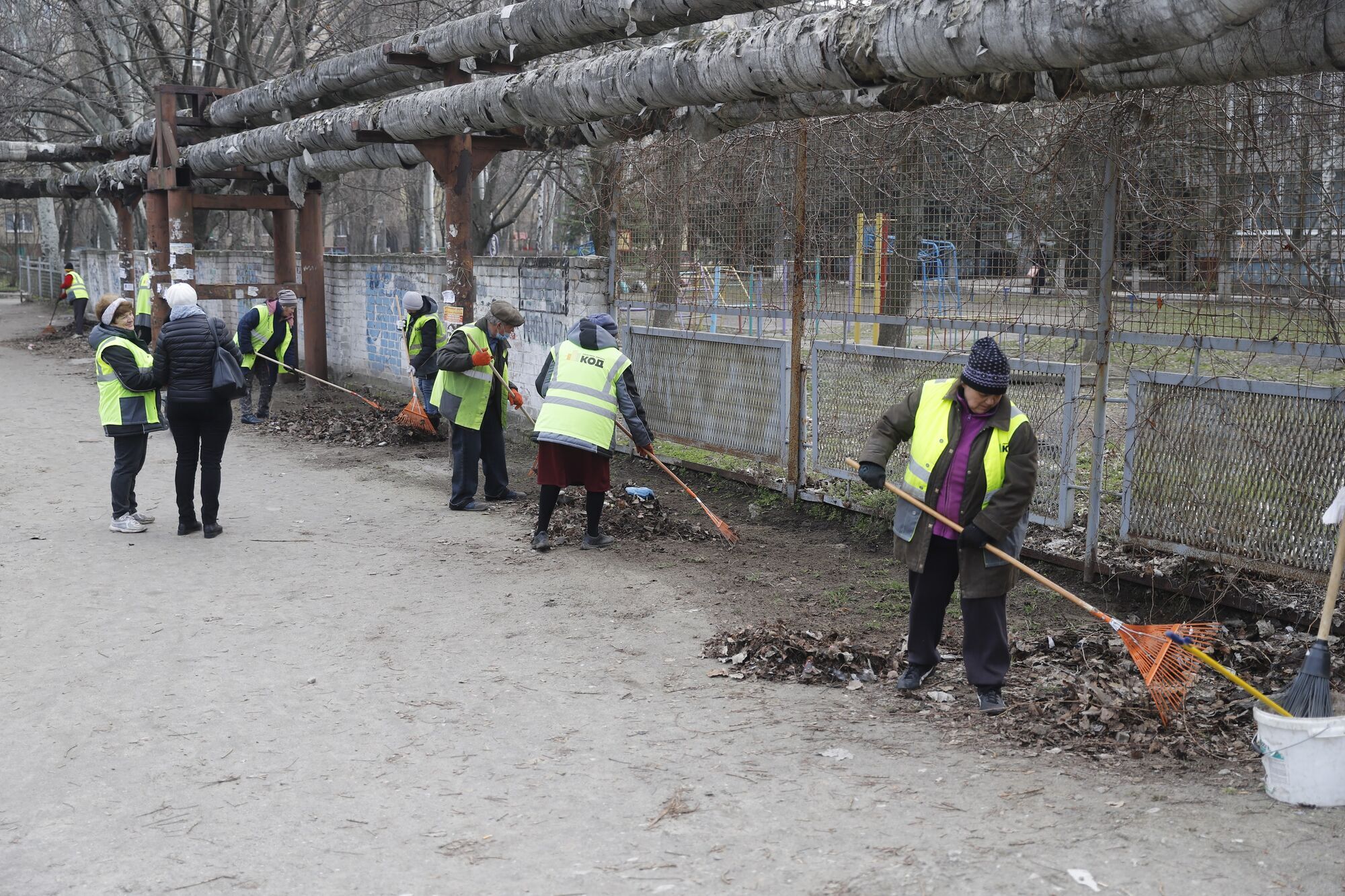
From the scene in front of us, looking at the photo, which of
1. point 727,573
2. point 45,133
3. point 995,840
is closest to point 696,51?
point 727,573

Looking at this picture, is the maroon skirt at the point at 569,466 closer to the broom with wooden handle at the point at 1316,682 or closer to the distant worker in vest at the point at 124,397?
the distant worker in vest at the point at 124,397

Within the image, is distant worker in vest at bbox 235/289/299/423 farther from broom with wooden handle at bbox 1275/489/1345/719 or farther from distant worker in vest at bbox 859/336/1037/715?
broom with wooden handle at bbox 1275/489/1345/719

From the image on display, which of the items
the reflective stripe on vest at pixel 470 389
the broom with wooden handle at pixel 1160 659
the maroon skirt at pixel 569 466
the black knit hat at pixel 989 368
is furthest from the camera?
the reflective stripe on vest at pixel 470 389

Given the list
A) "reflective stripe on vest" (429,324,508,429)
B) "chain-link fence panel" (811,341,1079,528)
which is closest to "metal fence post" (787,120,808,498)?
"chain-link fence panel" (811,341,1079,528)

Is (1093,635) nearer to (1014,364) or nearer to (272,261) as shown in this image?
(1014,364)

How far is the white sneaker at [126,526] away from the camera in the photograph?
27.9 ft

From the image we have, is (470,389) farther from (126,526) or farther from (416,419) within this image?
(416,419)

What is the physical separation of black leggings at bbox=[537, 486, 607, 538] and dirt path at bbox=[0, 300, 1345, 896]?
0.44m

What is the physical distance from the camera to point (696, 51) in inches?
285

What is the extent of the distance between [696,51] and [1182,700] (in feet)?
15.2

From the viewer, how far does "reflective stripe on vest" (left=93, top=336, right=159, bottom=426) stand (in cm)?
830

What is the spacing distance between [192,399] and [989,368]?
18.4 ft

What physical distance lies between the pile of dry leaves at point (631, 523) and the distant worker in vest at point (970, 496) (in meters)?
3.03

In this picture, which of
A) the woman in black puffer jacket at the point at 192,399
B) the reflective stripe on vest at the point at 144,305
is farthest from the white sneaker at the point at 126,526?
the reflective stripe on vest at the point at 144,305
